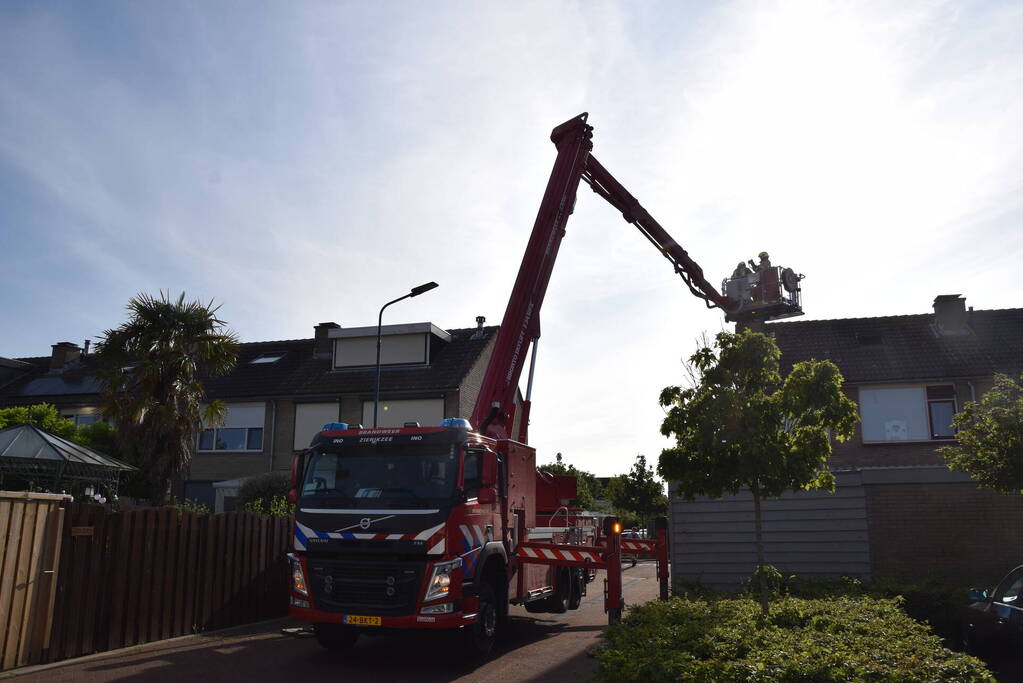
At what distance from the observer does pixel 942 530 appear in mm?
15000

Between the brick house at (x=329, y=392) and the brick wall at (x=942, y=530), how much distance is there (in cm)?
1560

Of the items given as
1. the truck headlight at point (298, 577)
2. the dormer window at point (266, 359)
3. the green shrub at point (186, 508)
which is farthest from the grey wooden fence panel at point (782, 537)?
the dormer window at point (266, 359)

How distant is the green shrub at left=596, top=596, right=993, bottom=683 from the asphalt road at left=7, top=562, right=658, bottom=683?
163cm

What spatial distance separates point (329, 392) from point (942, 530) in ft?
69.2

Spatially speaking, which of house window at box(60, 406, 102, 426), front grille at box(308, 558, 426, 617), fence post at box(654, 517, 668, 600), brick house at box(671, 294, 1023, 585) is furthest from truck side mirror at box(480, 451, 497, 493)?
house window at box(60, 406, 102, 426)

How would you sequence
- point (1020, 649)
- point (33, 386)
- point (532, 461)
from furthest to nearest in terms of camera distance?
point (33, 386), point (532, 461), point (1020, 649)

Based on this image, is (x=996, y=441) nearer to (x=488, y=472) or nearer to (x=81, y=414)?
(x=488, y=472)

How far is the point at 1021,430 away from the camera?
40.3 ft

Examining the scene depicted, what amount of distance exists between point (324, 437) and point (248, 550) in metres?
4.20

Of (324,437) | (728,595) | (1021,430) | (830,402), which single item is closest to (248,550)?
(324,437)

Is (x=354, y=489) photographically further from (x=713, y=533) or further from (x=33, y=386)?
(x=33, y=386)

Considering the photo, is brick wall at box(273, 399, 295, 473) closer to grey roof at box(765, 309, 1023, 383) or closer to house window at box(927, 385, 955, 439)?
grey roof at box(765, 309, 1023, 383)

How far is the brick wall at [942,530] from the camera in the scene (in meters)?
14.7

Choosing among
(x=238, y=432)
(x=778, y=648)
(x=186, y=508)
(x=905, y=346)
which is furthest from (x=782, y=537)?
(x=238, y=432)
